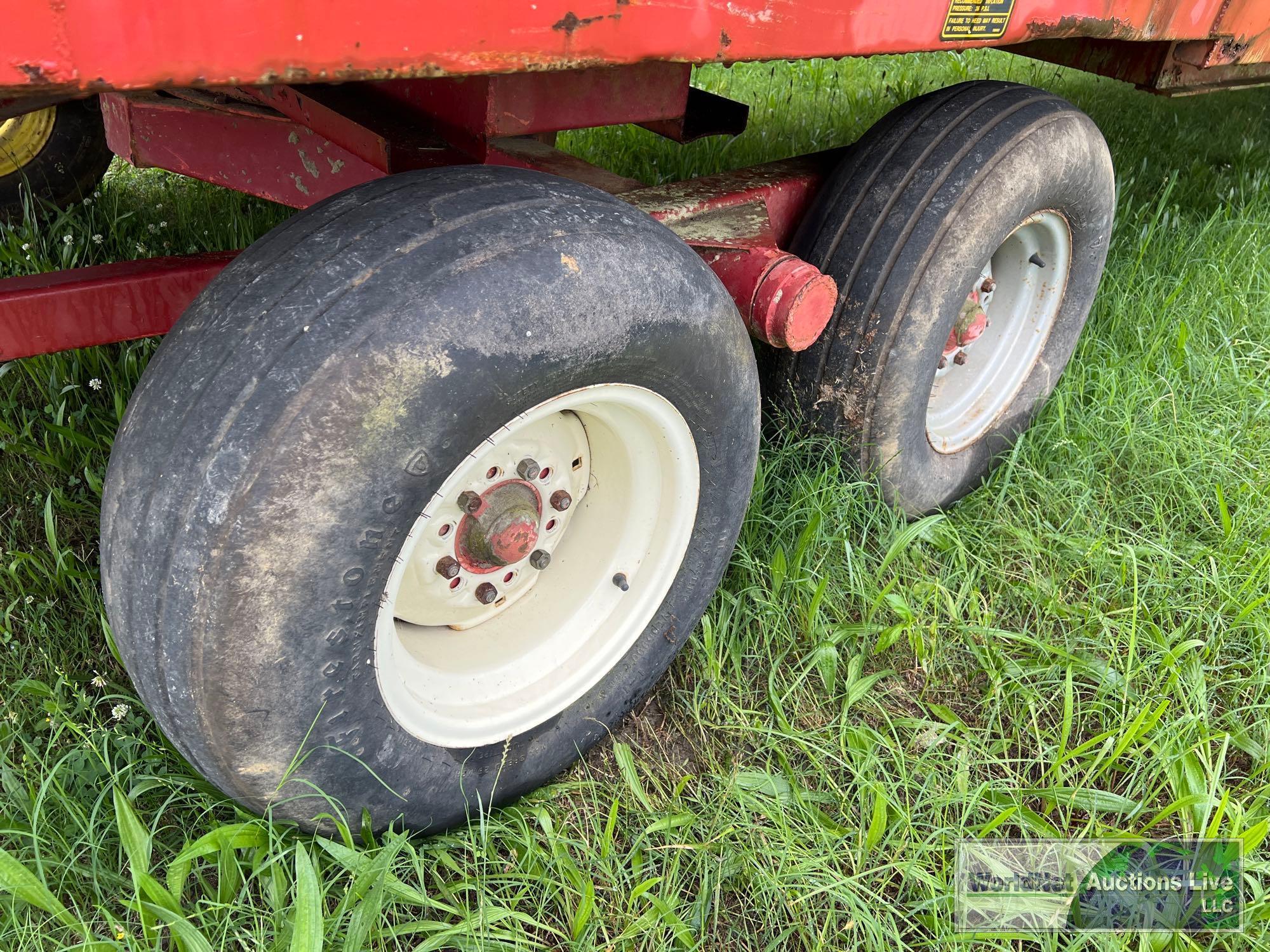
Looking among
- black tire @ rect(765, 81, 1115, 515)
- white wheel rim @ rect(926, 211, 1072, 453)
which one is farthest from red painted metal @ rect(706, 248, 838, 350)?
white wheel rim @ rect(926, 211, 1072, 453)

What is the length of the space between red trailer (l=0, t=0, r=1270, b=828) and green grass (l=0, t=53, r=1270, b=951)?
13 cm

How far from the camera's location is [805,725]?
1804mm

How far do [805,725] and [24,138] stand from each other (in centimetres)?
286

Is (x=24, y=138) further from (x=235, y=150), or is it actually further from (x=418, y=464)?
(x=418, y=464)

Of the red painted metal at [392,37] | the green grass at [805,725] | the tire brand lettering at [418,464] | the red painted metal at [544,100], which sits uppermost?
the red painted metal at [392,37]

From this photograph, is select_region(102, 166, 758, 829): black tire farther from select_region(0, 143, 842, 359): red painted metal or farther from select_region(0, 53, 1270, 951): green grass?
select_region(0, 143, 842, 359): red painted metal

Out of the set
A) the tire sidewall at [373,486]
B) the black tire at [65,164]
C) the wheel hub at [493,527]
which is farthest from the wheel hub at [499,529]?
the black tire at [65,164]

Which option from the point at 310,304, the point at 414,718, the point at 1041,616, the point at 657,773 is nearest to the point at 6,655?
the point at 414,718

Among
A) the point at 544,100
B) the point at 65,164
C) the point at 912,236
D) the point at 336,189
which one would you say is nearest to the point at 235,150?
the point at 336,189

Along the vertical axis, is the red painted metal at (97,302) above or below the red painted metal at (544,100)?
below

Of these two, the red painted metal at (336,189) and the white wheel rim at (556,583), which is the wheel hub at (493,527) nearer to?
the white wheel rim at (556,583)

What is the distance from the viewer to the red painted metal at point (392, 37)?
79 centimetres

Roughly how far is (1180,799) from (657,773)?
2.97ft

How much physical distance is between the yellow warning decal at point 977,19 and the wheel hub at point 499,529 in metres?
1.02
